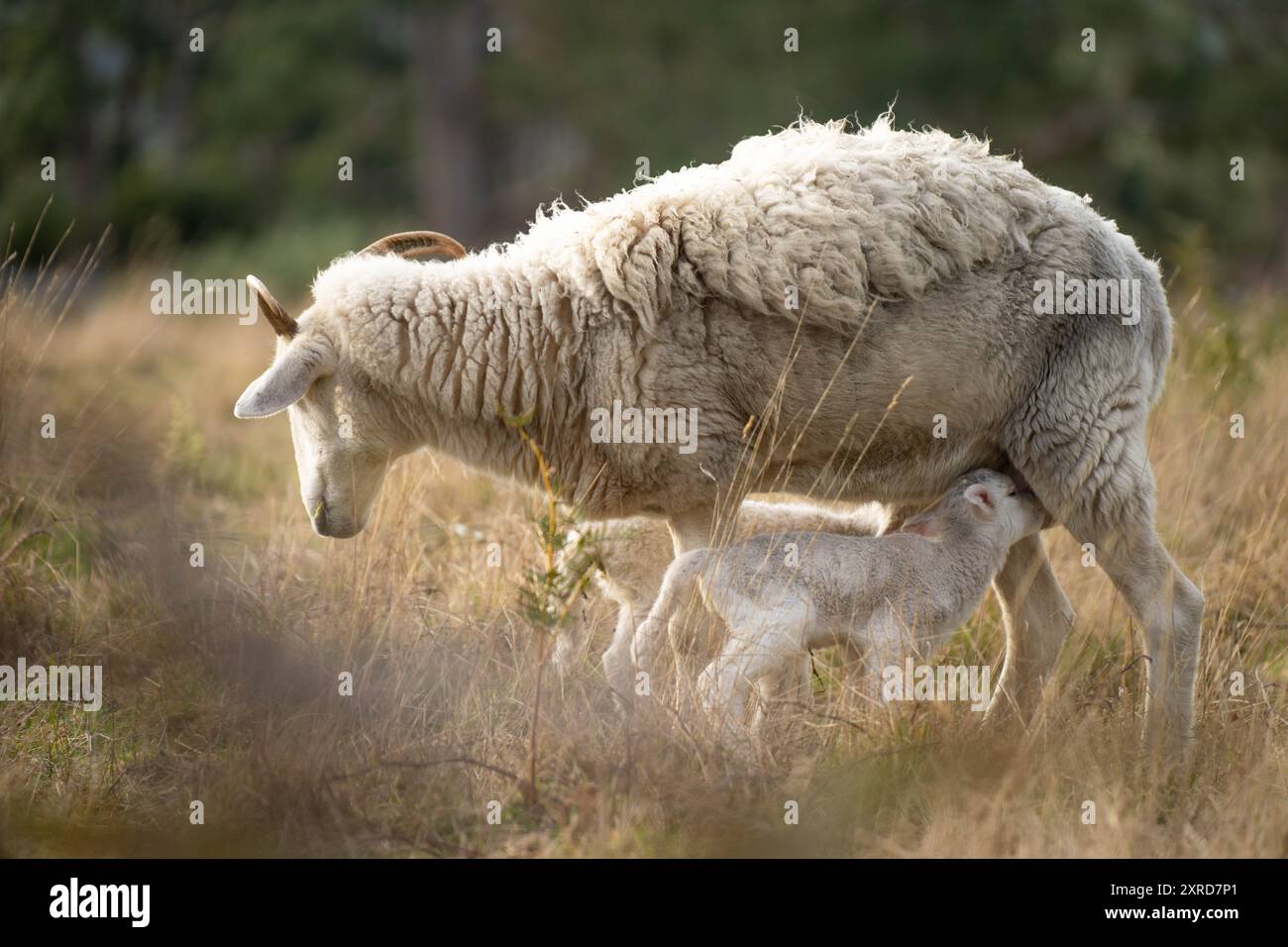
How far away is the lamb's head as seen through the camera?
15.3 ft

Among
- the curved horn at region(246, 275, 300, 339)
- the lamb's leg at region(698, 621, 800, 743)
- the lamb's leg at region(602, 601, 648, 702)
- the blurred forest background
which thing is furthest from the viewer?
the blurred forest background

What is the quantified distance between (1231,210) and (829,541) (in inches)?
649

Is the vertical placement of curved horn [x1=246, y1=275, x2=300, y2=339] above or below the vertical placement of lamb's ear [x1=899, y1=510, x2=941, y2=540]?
above

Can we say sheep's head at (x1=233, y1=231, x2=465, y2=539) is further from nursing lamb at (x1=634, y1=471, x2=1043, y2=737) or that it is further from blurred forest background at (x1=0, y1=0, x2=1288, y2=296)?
blurred forest background at (x1=0, y1=0, x2=1288, y2=296)

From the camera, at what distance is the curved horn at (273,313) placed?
4.77 m

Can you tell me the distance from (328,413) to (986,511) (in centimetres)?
220

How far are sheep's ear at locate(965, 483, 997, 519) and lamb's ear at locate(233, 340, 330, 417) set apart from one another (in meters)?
2.14

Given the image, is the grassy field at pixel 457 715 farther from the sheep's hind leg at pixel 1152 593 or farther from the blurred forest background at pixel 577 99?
the blurred forest background at pixel 577 99

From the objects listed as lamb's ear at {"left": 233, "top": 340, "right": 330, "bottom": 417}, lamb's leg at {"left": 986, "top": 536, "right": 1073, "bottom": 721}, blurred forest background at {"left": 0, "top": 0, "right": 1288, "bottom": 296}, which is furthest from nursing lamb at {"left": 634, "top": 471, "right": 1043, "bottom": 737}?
blurred forest background at {"left": 0, "top": 0, "right": 1288, "bottom": 296}

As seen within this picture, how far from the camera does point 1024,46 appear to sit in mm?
17859

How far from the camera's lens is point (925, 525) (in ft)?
15.8

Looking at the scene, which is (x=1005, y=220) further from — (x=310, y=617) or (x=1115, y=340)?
(x=310, y=617)
